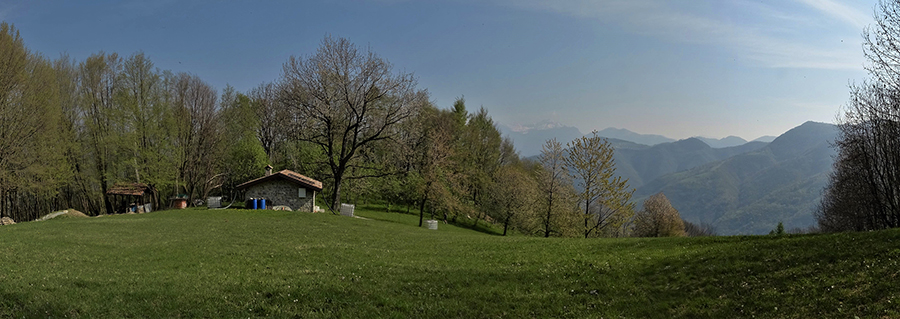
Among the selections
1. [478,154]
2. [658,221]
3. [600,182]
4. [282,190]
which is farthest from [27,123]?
[658,221]

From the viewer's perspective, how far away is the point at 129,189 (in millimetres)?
47594

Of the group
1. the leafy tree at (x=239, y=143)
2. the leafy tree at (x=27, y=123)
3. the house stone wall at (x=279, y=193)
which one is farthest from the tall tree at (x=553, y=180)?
the leafy tree at (x=27, y=123)

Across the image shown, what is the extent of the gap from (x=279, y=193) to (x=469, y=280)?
33237mm

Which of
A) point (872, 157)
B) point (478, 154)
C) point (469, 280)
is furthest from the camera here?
point (478, 154)

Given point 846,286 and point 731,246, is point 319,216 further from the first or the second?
point 846,286

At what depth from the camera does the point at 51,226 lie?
24.7 m

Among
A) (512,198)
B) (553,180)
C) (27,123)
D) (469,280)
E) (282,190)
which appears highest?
(27,123)

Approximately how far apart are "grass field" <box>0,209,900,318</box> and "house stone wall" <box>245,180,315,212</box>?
22610 mm

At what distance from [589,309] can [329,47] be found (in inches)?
1463

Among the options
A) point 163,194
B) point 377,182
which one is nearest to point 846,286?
point 377,182

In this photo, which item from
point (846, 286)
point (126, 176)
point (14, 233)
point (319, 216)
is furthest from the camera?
point (126, 176)

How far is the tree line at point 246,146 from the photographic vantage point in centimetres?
3981

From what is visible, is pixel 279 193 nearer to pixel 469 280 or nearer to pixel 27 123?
pixel 27 123

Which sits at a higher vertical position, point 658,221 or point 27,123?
point 27,123
